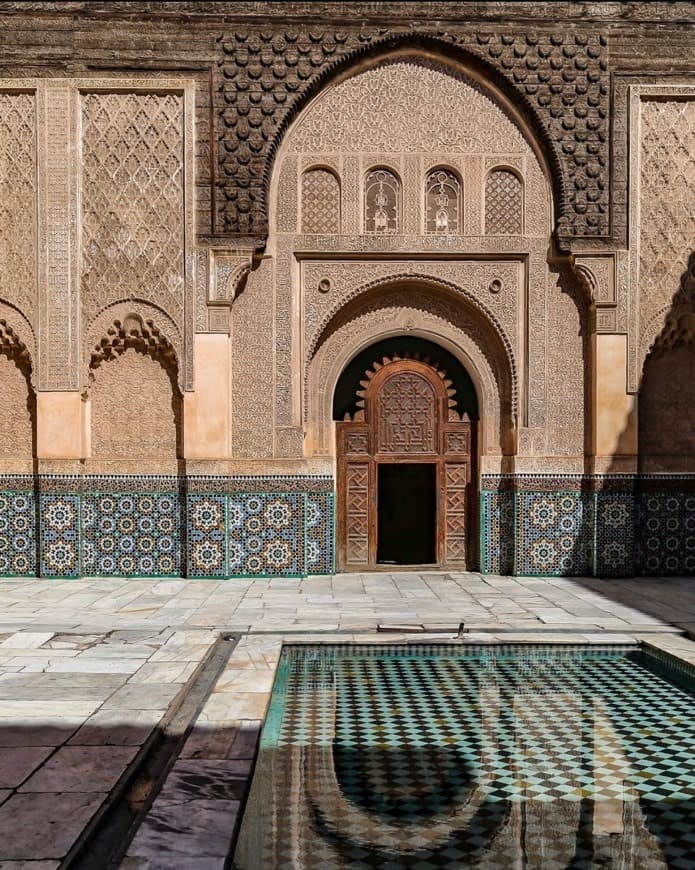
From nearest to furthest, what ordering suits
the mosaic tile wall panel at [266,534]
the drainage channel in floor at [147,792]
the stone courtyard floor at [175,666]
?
the drainage channel in floor at [147,792] → the stone courtyard floor at [175,666] → the mosaic tile wall panel at [266,534]

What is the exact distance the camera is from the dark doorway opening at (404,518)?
315 inches

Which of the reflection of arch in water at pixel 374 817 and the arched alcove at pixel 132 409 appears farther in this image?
the arched alcove at pixel 132 409

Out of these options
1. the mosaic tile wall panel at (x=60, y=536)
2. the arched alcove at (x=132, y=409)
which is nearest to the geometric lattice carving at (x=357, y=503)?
the arched alcove at (x=132, y=409)

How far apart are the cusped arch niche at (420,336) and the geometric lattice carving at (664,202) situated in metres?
1.13

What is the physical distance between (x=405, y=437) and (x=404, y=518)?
52.3 inches

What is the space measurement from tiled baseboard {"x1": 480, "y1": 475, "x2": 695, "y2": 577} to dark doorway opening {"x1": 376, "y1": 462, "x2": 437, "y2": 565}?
1381 mm

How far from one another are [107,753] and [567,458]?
478 cm

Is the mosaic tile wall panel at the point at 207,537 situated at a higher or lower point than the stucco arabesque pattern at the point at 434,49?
lower

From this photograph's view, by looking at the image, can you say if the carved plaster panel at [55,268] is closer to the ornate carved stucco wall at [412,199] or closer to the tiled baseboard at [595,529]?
the ornate carved stucco wall at [412,199]

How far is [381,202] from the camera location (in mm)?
6746

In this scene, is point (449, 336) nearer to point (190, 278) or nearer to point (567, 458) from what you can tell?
point (567, 458)

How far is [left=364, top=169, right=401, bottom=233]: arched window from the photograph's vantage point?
6.74 meters

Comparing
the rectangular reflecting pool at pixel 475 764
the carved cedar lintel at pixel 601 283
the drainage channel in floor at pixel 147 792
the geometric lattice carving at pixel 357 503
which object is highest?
the carved cedar lintel at pixel 601 283

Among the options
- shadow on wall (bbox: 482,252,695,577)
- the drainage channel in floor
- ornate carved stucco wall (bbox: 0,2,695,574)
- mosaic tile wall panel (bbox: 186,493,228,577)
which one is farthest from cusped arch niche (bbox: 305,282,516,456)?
the drainage channel in floor
